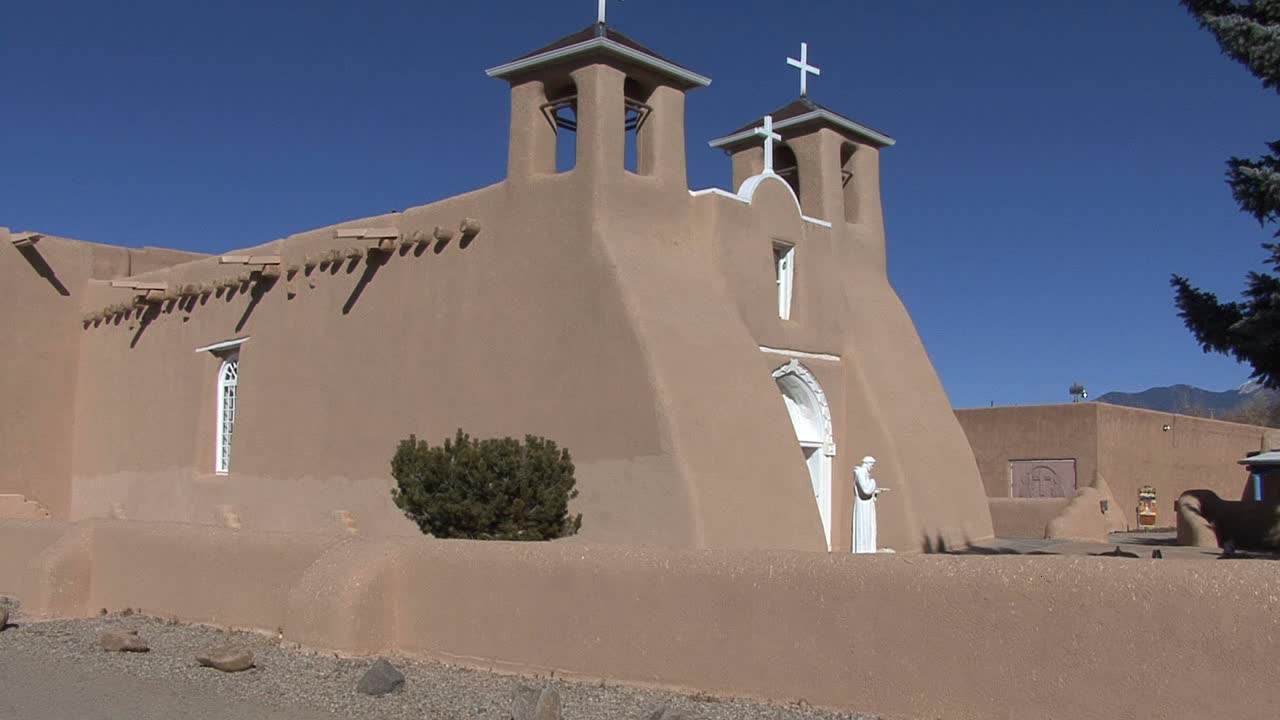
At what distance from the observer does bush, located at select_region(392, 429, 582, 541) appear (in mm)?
12469

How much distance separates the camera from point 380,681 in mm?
9219

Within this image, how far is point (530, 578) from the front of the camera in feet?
32.2

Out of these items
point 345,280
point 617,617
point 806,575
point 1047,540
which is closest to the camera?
point 806,575

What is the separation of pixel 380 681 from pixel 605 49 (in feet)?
29.1

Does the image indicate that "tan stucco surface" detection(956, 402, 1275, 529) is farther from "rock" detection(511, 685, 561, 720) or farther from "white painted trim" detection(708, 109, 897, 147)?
"rock" detection(511, 685, 561, 720)

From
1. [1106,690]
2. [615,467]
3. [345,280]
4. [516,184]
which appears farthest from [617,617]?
[345,280]

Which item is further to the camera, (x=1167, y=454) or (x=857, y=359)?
(x=1167, y=454)

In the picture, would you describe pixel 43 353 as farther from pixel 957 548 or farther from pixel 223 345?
pixel 957 548

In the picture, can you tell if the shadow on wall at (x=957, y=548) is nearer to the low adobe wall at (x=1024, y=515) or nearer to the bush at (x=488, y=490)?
the low adobe wall at (x=1024, y=515)

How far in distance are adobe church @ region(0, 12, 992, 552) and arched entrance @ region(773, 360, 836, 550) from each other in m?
0.03

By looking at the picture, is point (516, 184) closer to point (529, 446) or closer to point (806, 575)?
point (529, 446)

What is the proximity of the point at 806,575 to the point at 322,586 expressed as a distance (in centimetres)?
449

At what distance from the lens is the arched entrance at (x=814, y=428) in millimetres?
17562

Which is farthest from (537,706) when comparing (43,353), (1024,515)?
(43,353)
